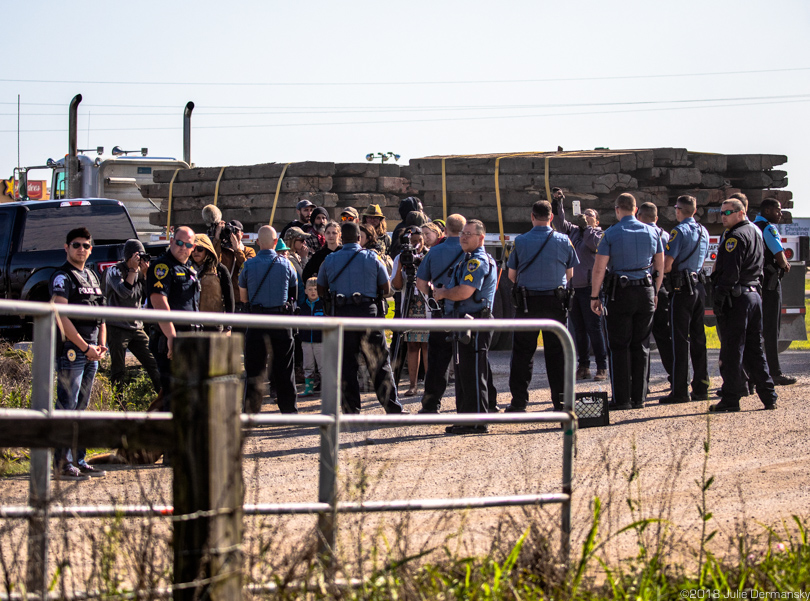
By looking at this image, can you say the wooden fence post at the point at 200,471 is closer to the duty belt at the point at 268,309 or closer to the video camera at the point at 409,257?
the duty belt at the point at 268,309

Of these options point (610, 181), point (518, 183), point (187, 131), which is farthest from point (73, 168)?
point (610, 181)

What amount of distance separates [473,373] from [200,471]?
16.7 ft

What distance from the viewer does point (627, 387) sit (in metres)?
8.63

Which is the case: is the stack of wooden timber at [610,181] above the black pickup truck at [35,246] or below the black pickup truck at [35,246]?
above

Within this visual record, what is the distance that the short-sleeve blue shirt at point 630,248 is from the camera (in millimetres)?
8445

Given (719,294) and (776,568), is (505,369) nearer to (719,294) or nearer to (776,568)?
(719,294)

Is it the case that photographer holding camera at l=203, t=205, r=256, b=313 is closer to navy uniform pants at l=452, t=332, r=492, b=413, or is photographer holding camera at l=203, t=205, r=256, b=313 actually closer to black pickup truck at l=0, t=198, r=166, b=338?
navy uniform pants at l=452, t=332, r=492, b=413

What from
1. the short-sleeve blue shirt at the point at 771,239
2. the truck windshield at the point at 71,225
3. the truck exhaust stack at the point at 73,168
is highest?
the truck exhaust stack at the point at 73,168

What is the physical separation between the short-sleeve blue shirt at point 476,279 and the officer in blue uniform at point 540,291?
589 mm

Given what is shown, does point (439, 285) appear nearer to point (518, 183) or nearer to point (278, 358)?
point (278, 358)

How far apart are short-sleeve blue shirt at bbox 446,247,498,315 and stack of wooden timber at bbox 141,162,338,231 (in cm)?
570

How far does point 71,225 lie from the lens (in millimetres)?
12797

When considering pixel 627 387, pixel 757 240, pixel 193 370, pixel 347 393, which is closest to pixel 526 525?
pixel 193 370

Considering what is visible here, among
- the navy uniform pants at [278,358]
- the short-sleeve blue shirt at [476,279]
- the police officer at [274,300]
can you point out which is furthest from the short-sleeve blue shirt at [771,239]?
the navy uniform pants at [278,358]
